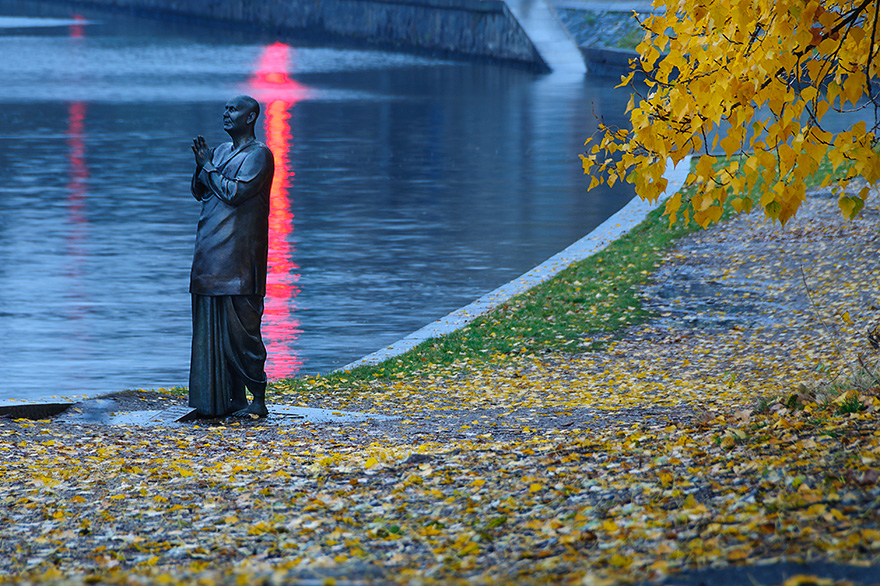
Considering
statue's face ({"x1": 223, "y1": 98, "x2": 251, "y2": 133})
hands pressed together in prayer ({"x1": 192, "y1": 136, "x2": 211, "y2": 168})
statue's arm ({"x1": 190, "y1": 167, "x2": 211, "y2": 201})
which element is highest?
statue's face ({"x1": 223, "y1": 98, "x2": 251, "y2": 133})

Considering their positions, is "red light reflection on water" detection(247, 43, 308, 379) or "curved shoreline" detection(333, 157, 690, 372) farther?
"red light reflection on water" detection(247, 43, 308, 379)

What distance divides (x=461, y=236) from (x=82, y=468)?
31.4ft

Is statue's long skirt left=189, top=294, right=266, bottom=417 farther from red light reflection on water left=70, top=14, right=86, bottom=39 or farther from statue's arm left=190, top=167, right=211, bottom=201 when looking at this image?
red light reflection on water left=70, top=14, right=86, bottom=39

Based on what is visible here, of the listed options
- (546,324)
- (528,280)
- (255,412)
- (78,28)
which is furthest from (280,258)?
(78,28)

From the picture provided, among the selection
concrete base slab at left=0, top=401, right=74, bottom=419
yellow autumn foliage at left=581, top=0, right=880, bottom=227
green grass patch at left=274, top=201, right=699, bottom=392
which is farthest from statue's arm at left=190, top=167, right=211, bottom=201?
yellow autumn foliage at left=581, top=0, right=880, bottom=227

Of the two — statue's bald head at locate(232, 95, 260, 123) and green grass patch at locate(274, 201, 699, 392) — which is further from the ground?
statue's bald head at locate(232, 95, 260, 123)

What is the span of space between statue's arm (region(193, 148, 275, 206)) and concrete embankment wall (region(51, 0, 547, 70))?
37.6 metres

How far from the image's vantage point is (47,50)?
4731 centimetres

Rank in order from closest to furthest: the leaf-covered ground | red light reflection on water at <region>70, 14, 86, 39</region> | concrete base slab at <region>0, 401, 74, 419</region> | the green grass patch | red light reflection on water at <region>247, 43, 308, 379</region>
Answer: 1. the leaf-covered ground
2. concrete base slab at <region>0, 401, 74, 419</region>
3. the green grass patch
4. red light reflection on water at <region>247, 43, 308, 379</region>
5. red light reflection on water at <region>70, 14, 86, 39</region>

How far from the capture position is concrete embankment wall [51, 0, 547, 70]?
150 feet

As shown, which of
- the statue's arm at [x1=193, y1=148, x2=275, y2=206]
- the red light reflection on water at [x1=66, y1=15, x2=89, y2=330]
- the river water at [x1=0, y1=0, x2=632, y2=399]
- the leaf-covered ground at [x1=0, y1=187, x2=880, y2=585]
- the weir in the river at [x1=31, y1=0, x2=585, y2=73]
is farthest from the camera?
the weir in the river at [x1=31, y1=0, x2=585, y2=73]

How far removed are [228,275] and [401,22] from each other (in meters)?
44.1

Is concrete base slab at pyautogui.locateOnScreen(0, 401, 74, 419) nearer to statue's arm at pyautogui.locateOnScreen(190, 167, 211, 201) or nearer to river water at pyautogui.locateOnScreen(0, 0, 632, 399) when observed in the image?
river water at pyautogui.locateOnScreen(0, 0, 632, 399)

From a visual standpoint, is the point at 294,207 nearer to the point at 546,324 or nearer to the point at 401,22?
the point at 546,324
